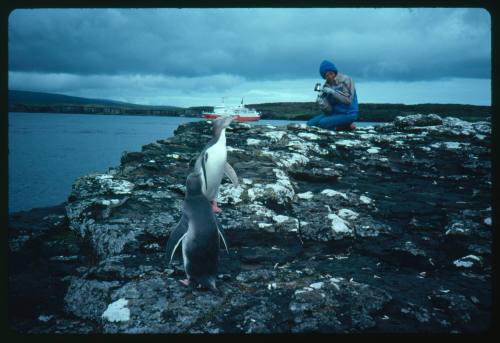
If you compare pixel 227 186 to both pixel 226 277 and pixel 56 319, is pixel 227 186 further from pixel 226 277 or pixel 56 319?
pixel 56 319

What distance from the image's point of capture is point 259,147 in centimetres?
700

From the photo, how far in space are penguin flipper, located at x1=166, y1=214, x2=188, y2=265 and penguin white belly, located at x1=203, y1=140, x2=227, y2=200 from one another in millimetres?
488

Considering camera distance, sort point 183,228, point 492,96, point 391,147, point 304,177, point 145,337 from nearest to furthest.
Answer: point 145,337
point 492,96
point 183,228
point 304,177
point 391,147

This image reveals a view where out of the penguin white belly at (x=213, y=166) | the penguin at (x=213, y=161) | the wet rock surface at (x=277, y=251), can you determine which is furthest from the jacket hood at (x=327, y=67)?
the penguin white belly at (x=213, y=166)

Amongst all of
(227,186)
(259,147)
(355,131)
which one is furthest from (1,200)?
(355,131)

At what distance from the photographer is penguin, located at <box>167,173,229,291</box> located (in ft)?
9.46

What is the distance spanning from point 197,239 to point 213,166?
856 millimetres

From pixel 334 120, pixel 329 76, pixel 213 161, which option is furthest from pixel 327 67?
pixel 213 161

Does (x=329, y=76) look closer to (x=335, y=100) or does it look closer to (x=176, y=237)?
(x=335, y=100)

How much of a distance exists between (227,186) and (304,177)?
164cm

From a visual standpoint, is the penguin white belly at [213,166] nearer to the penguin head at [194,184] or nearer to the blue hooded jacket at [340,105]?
the penguin head at [194,184]

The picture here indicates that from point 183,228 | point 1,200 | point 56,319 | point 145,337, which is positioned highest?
point 1,200

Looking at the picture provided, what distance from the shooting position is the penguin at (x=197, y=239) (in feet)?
9.46

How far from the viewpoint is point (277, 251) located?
12.1 feet
